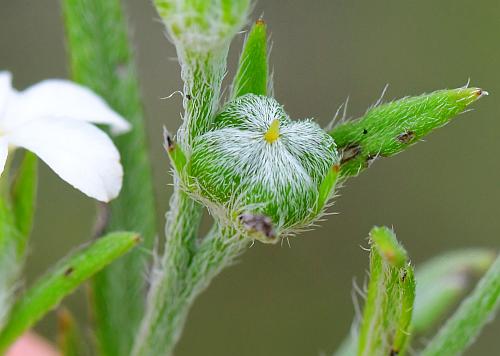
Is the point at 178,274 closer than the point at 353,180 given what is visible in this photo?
Yes

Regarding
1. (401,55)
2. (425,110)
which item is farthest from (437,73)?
(425,110)

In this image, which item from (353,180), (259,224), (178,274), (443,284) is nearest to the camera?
(259,224)

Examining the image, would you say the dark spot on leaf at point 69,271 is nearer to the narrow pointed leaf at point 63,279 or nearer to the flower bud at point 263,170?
the narrow pointed leaf at point 63,279

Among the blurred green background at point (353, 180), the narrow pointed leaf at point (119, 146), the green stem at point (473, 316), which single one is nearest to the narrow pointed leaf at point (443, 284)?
the green stem at point (473, 316)

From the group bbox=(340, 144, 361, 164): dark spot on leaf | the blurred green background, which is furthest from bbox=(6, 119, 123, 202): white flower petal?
the blurred green background

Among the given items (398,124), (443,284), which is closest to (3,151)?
(398,124)

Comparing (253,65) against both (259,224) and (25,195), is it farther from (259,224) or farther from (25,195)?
(25,195)

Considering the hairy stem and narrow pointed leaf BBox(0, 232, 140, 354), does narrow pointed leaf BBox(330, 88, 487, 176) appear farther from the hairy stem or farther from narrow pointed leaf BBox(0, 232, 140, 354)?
narrow pointed leaf BBox(0, 232, 140, 354)
